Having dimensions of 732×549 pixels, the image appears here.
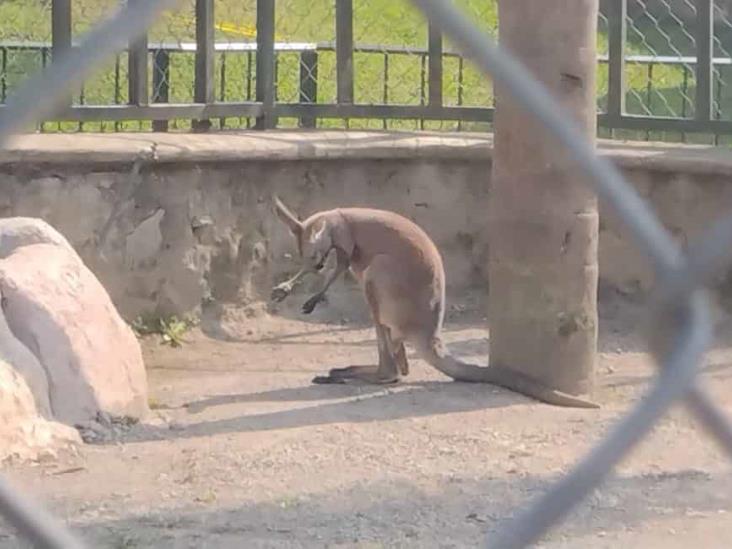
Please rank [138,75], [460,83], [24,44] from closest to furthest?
[138,75], [24,44], [460,83]

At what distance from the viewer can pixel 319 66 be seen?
8.45m

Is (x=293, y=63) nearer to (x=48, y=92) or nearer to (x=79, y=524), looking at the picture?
(x=79, y=524)

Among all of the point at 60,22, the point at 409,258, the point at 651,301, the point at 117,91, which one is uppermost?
the point at 60,22

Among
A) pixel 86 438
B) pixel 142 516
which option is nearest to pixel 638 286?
pixel 86 438

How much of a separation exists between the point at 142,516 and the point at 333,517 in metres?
0.52

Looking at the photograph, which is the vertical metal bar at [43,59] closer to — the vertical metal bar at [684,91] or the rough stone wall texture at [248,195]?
the rough stone wall texture at [248,195]

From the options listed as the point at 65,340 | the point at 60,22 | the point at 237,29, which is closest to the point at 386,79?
the point at 237,29

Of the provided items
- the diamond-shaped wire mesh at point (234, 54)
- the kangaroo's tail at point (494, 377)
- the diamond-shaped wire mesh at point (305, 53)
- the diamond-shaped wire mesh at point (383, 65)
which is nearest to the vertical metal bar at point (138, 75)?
the diamond-shaped wire mesh at point (234, 54)

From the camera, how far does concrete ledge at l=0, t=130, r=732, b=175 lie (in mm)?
6719

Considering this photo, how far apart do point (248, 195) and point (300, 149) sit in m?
0.32

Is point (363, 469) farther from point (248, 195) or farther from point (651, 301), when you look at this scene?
point (651, 301)

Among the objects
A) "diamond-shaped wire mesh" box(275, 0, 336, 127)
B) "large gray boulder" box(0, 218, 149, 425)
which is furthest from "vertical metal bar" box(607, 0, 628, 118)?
"large gray boulder" box(0, 218, 149, 425)

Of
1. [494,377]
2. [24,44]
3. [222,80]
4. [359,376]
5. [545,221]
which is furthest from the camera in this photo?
[222,80]

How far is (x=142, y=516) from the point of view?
431 centimetres
